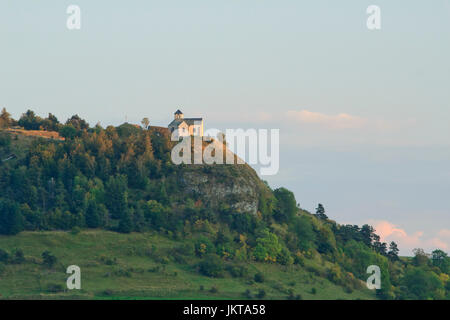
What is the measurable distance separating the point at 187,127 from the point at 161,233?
34.4 m

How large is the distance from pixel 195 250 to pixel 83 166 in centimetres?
3707

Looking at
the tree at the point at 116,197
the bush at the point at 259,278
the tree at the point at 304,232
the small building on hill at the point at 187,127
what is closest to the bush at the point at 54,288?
the tree at the point at 116,197

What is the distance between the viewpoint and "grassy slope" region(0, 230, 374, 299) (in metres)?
130

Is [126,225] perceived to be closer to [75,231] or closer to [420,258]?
[75,231]

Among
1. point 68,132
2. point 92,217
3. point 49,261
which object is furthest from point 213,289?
point 68,132

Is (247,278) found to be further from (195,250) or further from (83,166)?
→ (83,166)

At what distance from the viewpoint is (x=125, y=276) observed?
452ft

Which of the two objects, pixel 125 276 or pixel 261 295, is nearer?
pixel 261 295

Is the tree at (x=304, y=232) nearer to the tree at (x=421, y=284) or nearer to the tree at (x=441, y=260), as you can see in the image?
the tree at (x=421, y=284)

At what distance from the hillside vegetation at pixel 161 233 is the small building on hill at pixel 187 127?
353 cm

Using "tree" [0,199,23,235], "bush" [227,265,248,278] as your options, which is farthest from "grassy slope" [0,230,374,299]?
"tree" [0,199,23,235]

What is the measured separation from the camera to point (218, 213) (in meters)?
170
